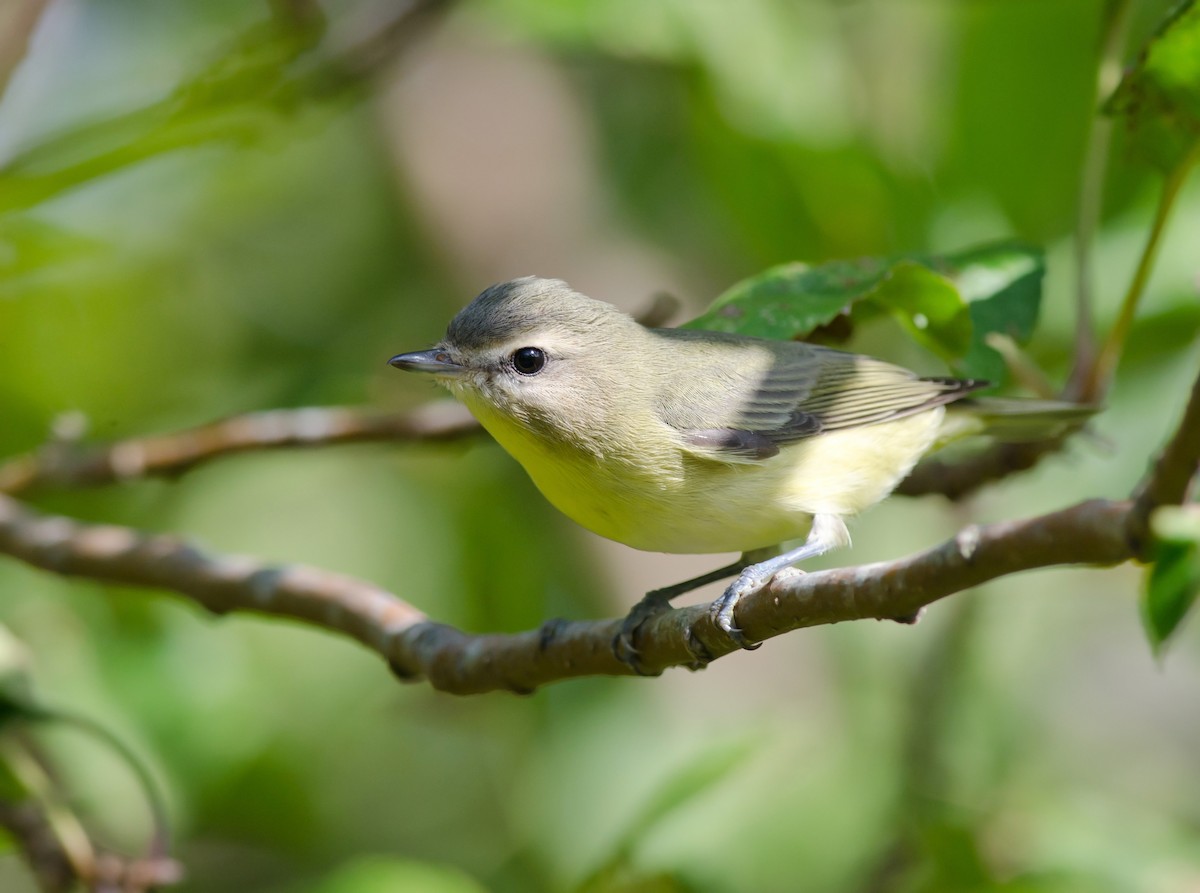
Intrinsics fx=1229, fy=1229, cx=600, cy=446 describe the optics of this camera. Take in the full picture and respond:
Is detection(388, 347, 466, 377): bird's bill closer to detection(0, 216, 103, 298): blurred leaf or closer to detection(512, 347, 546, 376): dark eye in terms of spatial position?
detection(512, 347, 546, 376): dark eye

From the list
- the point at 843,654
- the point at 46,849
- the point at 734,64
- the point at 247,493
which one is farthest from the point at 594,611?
the point at 46,849

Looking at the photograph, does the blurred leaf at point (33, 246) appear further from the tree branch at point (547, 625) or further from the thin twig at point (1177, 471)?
the thin twig at point (1177, 471)

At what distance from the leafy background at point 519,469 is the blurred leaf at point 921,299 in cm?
42

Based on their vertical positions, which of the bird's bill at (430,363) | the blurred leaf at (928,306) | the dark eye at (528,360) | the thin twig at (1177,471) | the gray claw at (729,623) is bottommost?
the thin twig at (1177,471)

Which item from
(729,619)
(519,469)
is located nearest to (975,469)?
(729,619)

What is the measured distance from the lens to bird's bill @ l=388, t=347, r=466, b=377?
10.8 ft

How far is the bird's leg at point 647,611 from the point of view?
2.55m

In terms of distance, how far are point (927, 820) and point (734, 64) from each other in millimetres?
2608

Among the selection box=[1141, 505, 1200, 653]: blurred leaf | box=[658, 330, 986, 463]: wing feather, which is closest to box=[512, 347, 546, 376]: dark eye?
box=[658, 330, 986, 463]: wing feather

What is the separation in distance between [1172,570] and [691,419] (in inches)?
71.8

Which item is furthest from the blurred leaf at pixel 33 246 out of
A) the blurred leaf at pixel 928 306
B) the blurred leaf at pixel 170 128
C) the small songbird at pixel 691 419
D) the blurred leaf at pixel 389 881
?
the blurred leaf at pixel 928 306

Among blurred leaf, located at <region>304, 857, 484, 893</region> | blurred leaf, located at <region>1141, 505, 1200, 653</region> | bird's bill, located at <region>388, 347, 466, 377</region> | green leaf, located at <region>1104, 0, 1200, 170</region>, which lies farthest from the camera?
bird's bill, located at <region>388, 347, 466, 377</region>

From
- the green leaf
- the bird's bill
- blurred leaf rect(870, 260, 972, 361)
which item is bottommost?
blurred leaf rect(870, 260, 972, 361)

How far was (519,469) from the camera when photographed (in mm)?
5910
